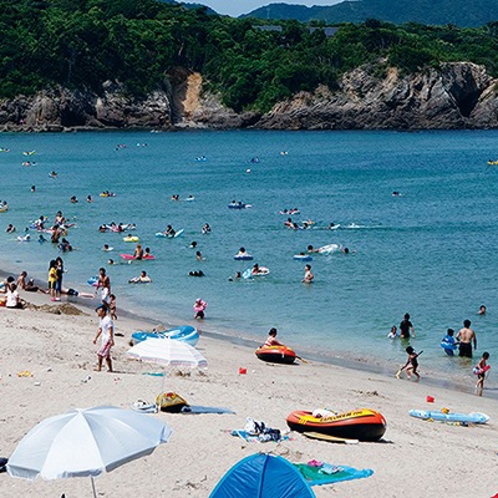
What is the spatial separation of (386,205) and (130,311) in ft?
98.9

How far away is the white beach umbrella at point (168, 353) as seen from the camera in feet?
50.3

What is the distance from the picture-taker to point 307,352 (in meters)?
25.1

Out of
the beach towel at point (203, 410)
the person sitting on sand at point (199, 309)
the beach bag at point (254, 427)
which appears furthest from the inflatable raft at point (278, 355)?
the beach bag at point (254, 427)

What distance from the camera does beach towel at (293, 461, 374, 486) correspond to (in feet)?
42.8

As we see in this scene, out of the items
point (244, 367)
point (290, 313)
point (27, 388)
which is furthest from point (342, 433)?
point (290, 313)

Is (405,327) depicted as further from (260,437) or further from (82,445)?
(82,445)

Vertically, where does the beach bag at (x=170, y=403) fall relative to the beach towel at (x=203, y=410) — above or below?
above

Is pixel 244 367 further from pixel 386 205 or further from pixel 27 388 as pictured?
pixel 386 205

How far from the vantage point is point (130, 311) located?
29703 mm

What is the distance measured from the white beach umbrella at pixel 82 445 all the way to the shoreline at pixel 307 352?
469 inches

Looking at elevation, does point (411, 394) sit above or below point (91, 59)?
below

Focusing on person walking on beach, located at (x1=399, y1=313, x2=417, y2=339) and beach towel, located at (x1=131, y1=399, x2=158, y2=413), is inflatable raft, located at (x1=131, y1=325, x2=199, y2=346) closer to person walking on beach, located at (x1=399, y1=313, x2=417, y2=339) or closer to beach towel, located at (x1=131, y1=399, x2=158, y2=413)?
person walking on beach, located at (x1=399, y1=313, x2=417, y2=339)

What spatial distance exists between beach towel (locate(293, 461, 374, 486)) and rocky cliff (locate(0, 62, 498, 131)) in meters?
124

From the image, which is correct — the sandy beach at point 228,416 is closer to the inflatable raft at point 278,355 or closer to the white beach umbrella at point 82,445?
the inflatable raft at point 278,355
